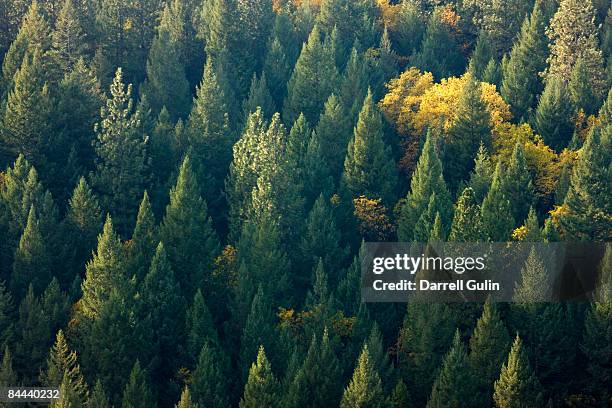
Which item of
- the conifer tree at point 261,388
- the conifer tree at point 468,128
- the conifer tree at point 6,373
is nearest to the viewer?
the conifer tree at point 261,388

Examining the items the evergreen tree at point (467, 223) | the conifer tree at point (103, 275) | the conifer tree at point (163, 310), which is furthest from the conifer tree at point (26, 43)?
the evergreen tree at point (467, 223)

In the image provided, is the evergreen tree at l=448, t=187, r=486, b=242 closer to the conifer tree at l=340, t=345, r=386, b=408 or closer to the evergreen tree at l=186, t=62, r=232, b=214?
the conifer tree at l=340, t=345, r=386, b=408

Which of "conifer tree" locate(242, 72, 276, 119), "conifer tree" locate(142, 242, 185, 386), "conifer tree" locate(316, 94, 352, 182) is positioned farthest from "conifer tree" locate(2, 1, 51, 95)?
"conifer tree" locate(142, 242, 185, 386)

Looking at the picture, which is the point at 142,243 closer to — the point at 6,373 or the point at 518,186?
the point at 6,373

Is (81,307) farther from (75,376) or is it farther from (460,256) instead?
(460,256)

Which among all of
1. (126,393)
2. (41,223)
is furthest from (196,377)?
(41,223)

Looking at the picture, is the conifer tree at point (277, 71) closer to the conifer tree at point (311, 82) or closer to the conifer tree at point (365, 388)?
the conifer tree at point (311, 82)

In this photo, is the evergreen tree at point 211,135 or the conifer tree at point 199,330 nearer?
the conifer tree at point 199,330

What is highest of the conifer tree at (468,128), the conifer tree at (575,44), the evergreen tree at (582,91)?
the conifer tree at (575,44)
